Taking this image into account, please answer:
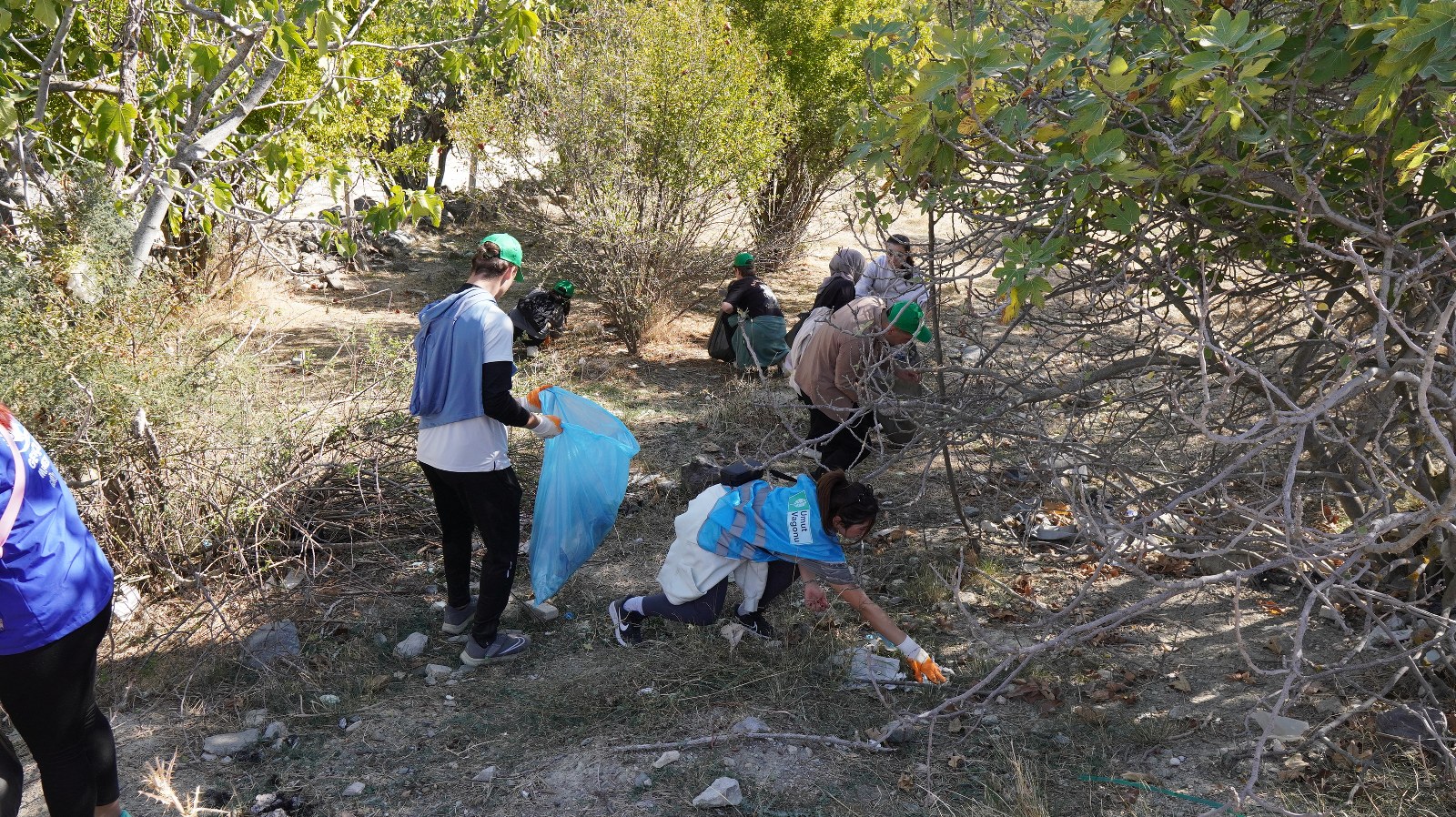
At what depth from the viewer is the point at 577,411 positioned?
4270 mm

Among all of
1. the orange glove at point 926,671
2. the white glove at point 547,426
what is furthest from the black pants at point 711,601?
the white glove at point 547,426

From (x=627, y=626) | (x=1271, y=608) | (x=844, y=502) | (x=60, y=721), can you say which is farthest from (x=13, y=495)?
(x=1271, y=608)

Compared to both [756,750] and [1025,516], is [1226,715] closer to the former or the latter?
[1025,516]

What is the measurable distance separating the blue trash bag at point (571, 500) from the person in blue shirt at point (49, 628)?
65.4 inches

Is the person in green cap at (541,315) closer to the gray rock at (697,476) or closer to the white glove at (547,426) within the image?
the gray rock at (697,476)

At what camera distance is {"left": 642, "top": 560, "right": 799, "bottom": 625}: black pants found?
3797 millimetres

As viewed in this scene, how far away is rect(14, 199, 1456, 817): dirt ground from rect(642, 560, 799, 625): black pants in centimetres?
13

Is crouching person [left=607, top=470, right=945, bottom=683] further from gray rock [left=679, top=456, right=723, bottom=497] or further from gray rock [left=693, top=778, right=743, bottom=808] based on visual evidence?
gray rock [left=679, top=456, right=723, bottom=497]

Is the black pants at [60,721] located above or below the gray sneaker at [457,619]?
above

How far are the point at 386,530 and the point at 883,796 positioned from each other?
2.78 m

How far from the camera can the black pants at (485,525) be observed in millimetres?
3689

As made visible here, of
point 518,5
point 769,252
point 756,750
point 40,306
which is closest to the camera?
point 756,750

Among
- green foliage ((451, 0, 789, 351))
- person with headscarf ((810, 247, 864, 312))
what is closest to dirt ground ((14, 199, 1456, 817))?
person with headscarf ((810, 247, 864, 312))

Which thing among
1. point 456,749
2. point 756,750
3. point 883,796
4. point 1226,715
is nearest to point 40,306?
point 456,749
